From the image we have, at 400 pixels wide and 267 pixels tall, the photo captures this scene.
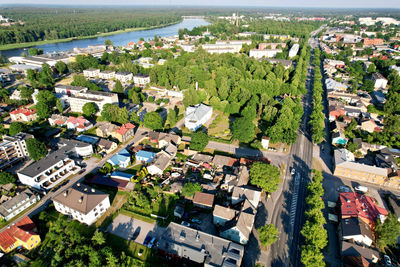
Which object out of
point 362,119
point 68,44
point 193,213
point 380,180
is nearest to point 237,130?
point 193,213

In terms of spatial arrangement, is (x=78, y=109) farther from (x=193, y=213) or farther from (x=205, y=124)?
(x=193, y=213)

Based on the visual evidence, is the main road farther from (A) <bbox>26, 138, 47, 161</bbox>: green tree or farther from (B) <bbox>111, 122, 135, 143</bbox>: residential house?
(A) <bbox>26, 138, 47, 161</bbox>: green tree

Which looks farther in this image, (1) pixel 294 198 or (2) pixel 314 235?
(1) pixel 294 198

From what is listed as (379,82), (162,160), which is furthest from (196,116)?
(379,82)

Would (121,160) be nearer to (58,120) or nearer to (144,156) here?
(144,156)

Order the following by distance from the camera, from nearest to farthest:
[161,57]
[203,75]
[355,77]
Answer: [203,75] < [355,77] < [161,57]

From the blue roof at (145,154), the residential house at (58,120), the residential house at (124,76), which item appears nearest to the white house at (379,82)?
the blue roof at (145,154)
